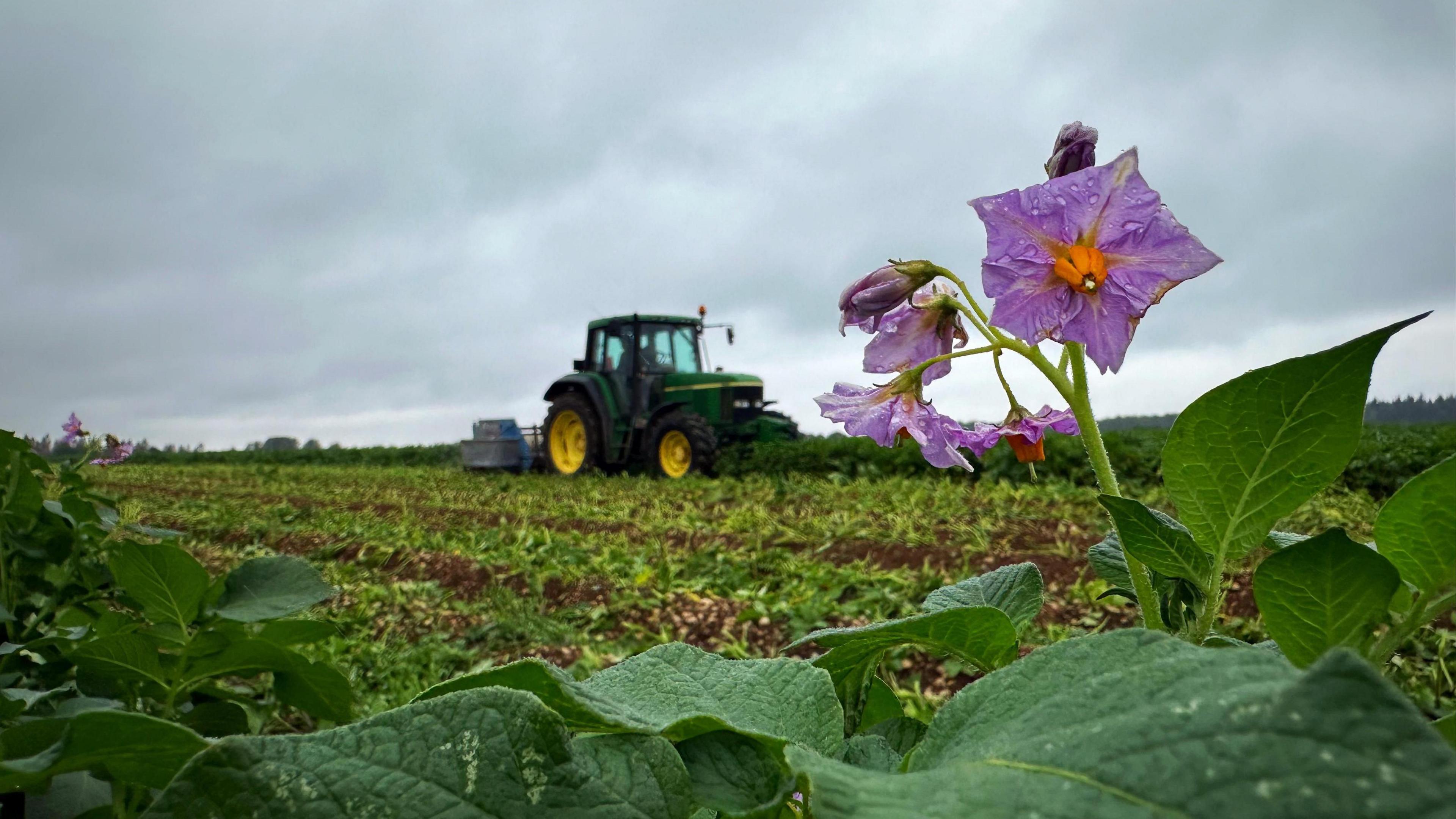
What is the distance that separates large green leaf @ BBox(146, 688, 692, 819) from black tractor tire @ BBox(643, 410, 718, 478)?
1085 cm

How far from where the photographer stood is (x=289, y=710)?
→ 2.88 meters

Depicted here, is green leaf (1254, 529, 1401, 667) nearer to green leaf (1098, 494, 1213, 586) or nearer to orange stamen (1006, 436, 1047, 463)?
green leaf (1098, 494, 1213, 586)

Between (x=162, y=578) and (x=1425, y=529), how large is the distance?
1541 millimetres

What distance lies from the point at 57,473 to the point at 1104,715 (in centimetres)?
250

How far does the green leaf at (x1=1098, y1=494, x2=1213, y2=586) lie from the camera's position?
0.55m

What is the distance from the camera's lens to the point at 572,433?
47.7 feet

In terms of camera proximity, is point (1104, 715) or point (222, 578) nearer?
point (1104, 715)

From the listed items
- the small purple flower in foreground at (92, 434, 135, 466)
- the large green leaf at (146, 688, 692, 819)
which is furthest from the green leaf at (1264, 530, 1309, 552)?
the small purple flower in foreground at (92, 434, 135, 466)

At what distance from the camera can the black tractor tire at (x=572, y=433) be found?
13164mm

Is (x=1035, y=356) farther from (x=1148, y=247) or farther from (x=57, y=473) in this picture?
(x=57, y=473)

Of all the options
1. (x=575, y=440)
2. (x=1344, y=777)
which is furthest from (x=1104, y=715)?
(x=575, y=440)

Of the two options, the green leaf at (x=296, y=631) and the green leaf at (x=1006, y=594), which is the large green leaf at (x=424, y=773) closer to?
the green leaf at (x=1006, y=594)

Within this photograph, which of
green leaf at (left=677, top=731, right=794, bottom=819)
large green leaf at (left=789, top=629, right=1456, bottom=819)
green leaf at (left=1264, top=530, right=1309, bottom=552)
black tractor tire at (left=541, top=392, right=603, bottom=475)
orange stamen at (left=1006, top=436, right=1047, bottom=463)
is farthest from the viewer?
black tractor tire at (left=541, top=392, right=603, bottom=475)

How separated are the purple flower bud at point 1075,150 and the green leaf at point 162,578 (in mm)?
1261
